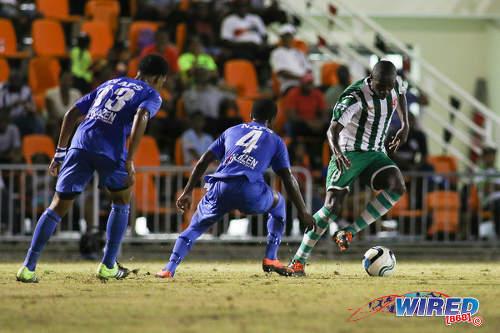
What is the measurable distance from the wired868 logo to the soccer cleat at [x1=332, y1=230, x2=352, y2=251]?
83.2 inches

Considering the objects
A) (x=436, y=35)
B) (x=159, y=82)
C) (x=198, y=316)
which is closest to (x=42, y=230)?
(x=159, y=82)

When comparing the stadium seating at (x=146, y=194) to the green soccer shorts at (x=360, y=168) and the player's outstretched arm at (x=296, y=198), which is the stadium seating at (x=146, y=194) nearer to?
the green soccer shorts at (x=360, y=168)

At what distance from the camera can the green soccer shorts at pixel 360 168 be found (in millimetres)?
9062

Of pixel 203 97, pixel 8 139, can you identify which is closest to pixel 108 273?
pixel 8 139

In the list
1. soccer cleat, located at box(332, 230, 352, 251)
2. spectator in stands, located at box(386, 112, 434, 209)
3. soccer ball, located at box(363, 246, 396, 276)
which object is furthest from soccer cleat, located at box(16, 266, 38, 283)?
spectator in stands, located at box(386, 112, 434, 209)

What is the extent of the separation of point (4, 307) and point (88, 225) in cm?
611

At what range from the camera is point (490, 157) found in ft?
49.6

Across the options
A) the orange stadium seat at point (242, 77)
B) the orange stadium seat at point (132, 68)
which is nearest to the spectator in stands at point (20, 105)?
the orange stadium seat at point (132, 68)

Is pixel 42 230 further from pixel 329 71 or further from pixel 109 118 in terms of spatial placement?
pixel 329 71

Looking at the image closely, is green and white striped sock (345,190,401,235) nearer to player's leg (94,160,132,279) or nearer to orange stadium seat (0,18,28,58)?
player's leg (94,160,132,279)

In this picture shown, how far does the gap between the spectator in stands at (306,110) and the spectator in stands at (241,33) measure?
6.27ft

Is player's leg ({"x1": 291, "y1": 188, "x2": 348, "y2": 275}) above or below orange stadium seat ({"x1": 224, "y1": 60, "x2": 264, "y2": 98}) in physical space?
below

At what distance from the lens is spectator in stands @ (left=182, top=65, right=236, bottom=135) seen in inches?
592

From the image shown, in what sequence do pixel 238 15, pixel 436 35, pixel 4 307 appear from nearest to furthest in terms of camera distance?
pixel 4 307
pixel 238 15
pixel 436 35
